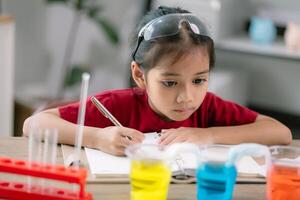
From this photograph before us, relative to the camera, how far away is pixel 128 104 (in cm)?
161

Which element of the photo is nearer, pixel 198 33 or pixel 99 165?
pixel 99 165

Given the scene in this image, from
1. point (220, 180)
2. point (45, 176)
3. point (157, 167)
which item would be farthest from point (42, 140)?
point (220, 180)

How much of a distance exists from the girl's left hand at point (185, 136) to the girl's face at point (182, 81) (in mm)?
54

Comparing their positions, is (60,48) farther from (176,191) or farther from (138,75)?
(176,191)

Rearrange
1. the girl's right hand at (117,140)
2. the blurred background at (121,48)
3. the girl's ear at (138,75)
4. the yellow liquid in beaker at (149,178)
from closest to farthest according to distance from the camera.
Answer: the yellow liquid in beaker at (149,178), the girl's right hand at (117,140), the girl's ear at (138,75), the blurred background at (121,48)

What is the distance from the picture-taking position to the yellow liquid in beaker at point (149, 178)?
104 centimetres

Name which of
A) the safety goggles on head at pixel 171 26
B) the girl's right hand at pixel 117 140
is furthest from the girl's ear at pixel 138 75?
the girl's right hand at pixel 117 140

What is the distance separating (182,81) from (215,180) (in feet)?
1.21

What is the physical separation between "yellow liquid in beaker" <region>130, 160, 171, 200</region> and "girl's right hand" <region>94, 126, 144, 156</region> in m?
0.27

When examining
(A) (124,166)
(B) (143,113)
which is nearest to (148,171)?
(A) (124,166)

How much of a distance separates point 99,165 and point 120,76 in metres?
2.81

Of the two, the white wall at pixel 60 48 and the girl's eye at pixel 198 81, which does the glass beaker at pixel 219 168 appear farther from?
the white wall at pixel 60 48

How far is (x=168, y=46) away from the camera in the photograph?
142cm

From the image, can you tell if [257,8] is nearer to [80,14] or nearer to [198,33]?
[80,14]
